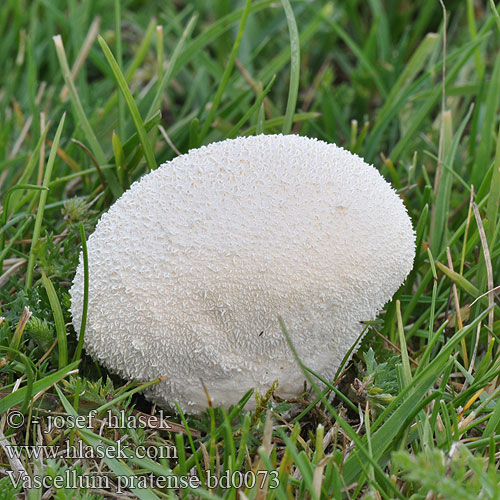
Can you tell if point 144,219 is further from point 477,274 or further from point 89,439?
point 477,274

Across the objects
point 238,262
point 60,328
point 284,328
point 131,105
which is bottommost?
point 60,328

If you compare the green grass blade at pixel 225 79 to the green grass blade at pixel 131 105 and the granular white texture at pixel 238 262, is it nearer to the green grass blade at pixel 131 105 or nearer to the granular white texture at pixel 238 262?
the green grass blade at pixel 131 105

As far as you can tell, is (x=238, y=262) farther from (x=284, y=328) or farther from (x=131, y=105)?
(x=131, y=105)

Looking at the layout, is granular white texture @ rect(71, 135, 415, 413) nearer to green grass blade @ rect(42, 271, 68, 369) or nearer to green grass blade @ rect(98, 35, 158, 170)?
green grass blade @ rect(42, 271, 68, 369)

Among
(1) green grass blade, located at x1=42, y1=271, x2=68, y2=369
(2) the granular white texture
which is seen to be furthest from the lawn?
(2) the granular white texture

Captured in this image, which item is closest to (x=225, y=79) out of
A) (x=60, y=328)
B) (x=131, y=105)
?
(x=131, y=105)

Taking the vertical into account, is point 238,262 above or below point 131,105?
below

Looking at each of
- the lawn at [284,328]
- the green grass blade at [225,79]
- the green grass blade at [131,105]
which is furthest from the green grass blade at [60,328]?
the green grass blade at [225,79]

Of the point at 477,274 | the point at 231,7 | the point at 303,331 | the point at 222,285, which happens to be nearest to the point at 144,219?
the point at 222,285
